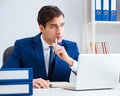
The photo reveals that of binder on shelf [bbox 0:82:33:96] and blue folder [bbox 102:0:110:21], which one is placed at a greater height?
blue folder [bbox 102:0:110:21]

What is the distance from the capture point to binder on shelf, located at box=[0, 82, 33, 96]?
138 cm

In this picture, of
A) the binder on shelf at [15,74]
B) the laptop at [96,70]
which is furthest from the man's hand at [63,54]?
the binder on shelf at [15,74]

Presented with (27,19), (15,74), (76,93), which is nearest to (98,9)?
(27,19)

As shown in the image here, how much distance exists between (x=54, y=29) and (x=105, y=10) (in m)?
1.17

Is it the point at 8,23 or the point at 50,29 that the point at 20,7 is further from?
the point at 50,29

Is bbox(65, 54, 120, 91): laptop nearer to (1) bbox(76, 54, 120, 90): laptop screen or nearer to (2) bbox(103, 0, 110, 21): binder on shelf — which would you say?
(1) bbox(76, 54, 120, 90): laptop screen

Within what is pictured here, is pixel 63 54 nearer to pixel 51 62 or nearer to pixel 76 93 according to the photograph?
pixel 51 62

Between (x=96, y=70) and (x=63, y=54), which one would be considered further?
(x=63, y=54)

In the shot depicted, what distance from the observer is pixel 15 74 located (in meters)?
1.39

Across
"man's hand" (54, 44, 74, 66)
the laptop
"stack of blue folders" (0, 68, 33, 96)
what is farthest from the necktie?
"stack of blue folders" (0, 68, 33, 96)

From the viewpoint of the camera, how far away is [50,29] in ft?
6.77

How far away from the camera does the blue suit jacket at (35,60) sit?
6.85 ft

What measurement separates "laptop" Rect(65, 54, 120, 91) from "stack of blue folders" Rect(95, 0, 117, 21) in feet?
5.12

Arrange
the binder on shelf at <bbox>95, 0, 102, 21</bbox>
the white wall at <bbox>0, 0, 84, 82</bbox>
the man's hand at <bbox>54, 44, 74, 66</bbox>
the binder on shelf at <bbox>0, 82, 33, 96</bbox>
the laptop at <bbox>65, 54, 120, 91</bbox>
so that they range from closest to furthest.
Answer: the binder on shelf at <bbox>0, 82, 33, 96</bbox>
the laptop at <bbox>65, 54, 120, 91</bbox>
the man's hand at <bbox>54, 44, 74, 66</bbox>
the binder on shelf at <bbox>95, 0, 102, 21</bbox>
the white wall at <bbox>0, 0, 84, 82</bbox>
